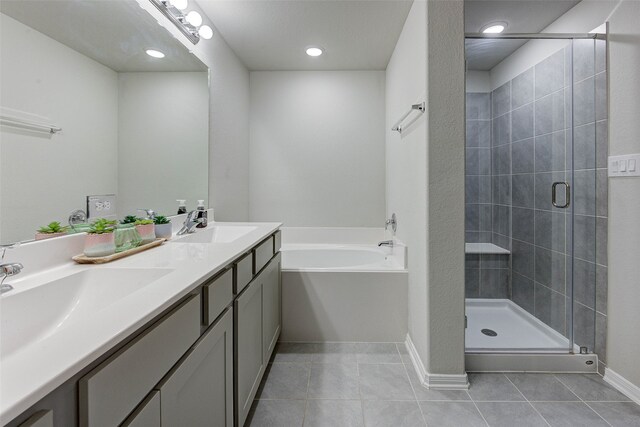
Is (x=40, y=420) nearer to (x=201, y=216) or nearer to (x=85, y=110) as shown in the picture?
(x=85, y=110)

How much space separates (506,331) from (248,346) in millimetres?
1825

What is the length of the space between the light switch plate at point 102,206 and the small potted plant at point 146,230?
10 cm

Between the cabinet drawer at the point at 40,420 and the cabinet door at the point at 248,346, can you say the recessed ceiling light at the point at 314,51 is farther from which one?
the cabinet drawer at the point at 40,420

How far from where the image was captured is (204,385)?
0.99m

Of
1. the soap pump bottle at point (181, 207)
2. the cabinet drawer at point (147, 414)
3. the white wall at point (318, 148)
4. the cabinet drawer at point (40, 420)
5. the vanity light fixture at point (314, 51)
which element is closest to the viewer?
the cabinet drawer at point (40, 420)

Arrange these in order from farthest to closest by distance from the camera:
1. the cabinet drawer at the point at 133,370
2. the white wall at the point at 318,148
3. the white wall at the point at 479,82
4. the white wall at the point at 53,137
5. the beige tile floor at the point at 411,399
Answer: the white wall at the point at 318,148 < the white wall at the point at 479,82 < the beige tile floor at the point at 411,399 < the white wall at the point at 53,137 < the cabinet drawer at the point at 133,370

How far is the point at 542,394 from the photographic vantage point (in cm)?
169

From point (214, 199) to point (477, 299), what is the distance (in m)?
2.19

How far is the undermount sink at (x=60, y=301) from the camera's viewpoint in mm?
750

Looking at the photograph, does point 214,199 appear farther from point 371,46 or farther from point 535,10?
point 535,10

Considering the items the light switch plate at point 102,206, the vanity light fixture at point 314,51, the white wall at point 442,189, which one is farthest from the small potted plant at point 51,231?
the vanity light fixture at point 314,51

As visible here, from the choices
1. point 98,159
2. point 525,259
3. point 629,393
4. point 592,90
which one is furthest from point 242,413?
point 592,90

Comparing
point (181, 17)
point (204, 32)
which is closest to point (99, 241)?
point (181, 17)

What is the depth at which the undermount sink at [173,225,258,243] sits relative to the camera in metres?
1.85
